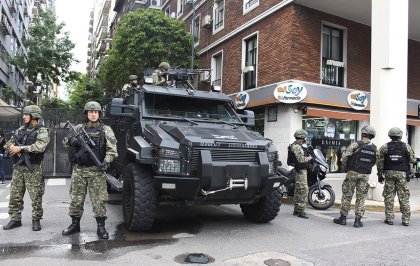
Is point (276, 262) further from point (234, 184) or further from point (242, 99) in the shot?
point (242, 99)

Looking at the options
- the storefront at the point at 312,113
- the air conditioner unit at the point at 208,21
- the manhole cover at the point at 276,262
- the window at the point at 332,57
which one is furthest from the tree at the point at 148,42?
the manhole cover at the point at 276,262

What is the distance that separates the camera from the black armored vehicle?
5602 millimetres

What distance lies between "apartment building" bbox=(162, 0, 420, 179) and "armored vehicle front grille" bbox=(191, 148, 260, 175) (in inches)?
292

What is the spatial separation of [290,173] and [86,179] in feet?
13.7

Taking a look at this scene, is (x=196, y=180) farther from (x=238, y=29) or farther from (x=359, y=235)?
(x=238, y=29)

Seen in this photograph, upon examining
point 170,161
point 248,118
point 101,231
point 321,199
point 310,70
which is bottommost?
point 101,231

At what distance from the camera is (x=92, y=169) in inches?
229

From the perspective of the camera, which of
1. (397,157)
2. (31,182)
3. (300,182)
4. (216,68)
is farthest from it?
(216,68)

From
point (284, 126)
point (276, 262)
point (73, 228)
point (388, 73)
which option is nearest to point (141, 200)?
point (73, 228)

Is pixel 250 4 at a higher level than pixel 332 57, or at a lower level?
higher

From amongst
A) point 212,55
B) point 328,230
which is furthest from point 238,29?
point 328,230

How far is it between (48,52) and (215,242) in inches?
911

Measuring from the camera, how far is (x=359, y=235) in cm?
646

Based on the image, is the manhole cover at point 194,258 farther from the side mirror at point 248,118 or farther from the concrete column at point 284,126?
the concrete column at point 284,126
